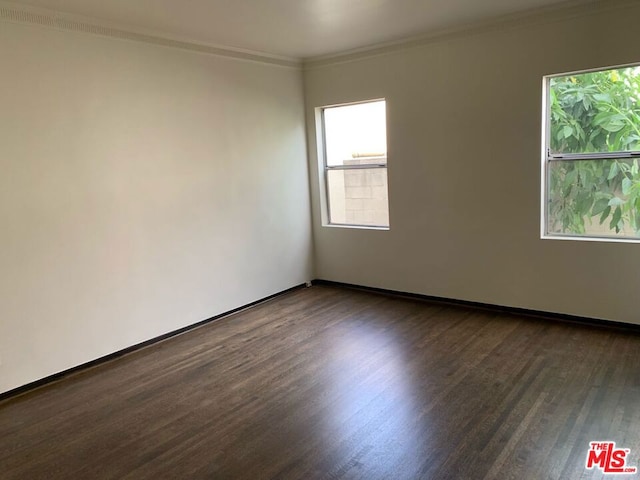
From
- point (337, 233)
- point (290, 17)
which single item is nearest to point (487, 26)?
point (290, 17)

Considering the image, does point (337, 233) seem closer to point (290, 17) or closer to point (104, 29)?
point (290, 17)

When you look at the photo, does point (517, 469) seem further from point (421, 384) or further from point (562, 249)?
point (562, 249)

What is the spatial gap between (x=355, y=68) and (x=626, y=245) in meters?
3.05

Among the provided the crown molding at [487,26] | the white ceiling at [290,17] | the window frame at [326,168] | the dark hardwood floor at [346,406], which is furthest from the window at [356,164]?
the dark hardwood floor at [346,406]

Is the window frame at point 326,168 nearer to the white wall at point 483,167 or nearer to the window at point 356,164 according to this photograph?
the window at point 356,164

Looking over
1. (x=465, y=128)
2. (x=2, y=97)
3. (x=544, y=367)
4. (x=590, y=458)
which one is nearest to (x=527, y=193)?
(x=465, y=128)

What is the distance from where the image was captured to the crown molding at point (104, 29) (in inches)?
129

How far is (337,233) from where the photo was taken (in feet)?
18.7

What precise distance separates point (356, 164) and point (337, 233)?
820 mm

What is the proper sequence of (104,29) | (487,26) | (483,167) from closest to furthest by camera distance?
(104,29)
(487,26)
(483,167)

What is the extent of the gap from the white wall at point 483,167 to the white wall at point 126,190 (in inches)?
44.5

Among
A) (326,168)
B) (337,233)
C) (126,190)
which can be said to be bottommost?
(337,233)

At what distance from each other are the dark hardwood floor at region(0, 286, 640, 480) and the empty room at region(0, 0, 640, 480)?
0.06 ft

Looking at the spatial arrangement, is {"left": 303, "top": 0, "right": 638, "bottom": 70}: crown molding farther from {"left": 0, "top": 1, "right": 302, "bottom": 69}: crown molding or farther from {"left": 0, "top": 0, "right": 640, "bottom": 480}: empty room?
{"left": 0, "top": 1, "right": 302, "bottom": 69}: crown molding
